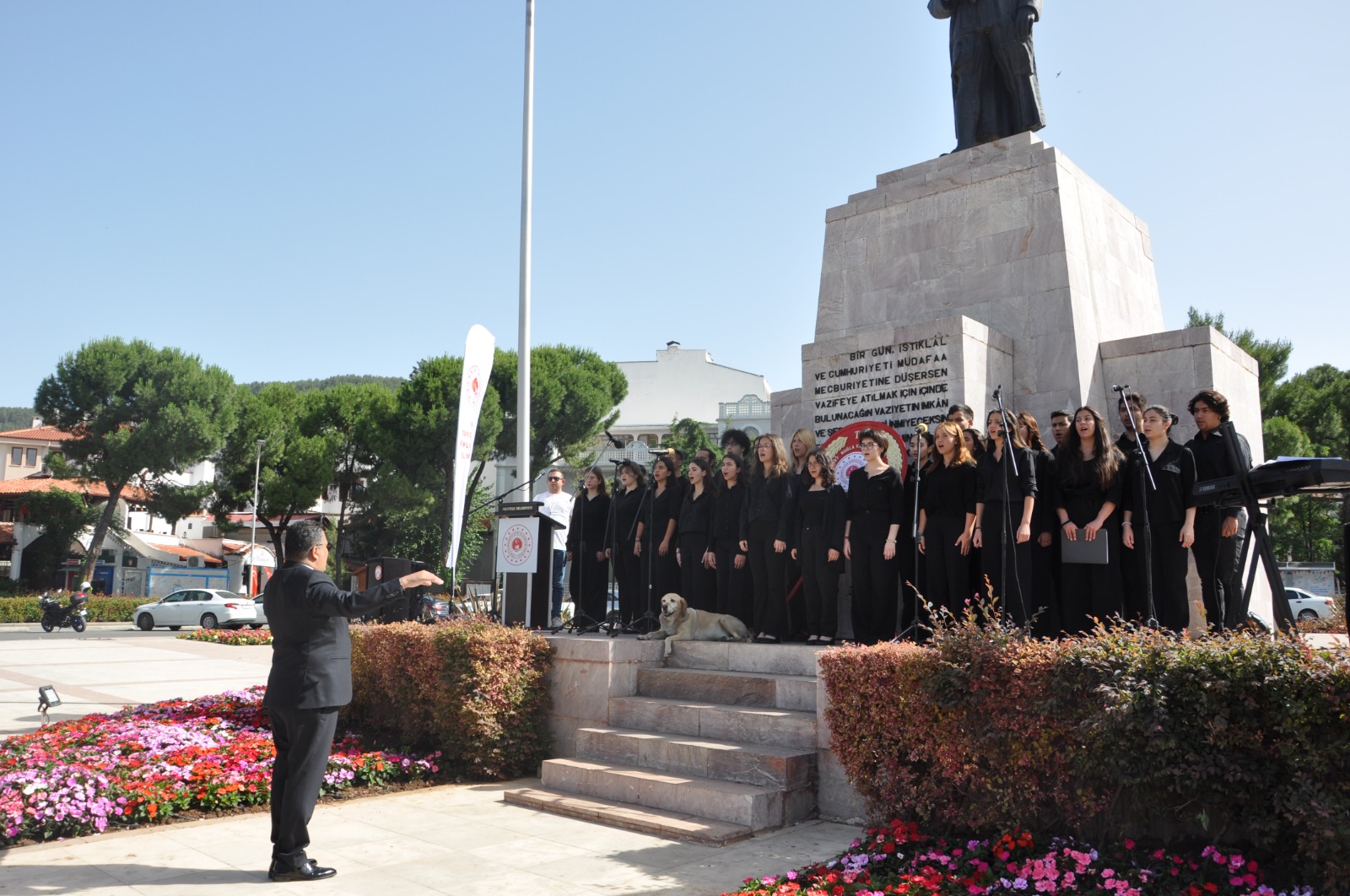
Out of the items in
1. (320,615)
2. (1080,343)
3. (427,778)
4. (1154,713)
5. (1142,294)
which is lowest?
(427,778)

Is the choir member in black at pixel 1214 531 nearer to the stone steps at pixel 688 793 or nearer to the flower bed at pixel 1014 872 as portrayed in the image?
the flower bed at pixel 1014 872

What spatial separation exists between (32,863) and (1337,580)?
96.5 ft

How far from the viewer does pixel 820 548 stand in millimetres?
7605

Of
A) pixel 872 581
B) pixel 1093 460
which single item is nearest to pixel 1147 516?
pixel 1093 460

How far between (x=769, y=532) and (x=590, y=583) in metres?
2.45

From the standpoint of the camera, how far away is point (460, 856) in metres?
5.32

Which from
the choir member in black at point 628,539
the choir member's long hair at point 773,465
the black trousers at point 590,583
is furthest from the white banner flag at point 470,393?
the choir member's long hair at point 773,465

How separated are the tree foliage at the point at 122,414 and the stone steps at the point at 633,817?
36505 millimetres

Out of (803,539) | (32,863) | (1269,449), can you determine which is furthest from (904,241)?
(1269,449)

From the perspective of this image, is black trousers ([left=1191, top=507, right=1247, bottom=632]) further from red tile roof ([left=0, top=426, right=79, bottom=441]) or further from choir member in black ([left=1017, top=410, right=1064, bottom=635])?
red tile roof ([left=0, top=426, right=79, bottom=441])

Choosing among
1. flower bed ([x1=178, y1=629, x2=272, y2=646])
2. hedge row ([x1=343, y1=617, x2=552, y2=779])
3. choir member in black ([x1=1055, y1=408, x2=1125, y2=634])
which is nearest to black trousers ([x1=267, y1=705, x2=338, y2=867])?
hedge row ([x1=343, y1=617, x2=552, y2=779])

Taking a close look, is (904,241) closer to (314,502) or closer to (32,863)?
(32,863)

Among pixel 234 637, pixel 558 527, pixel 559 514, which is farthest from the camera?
pixel 234 637

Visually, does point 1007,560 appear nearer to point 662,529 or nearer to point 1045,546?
point 1045,546
